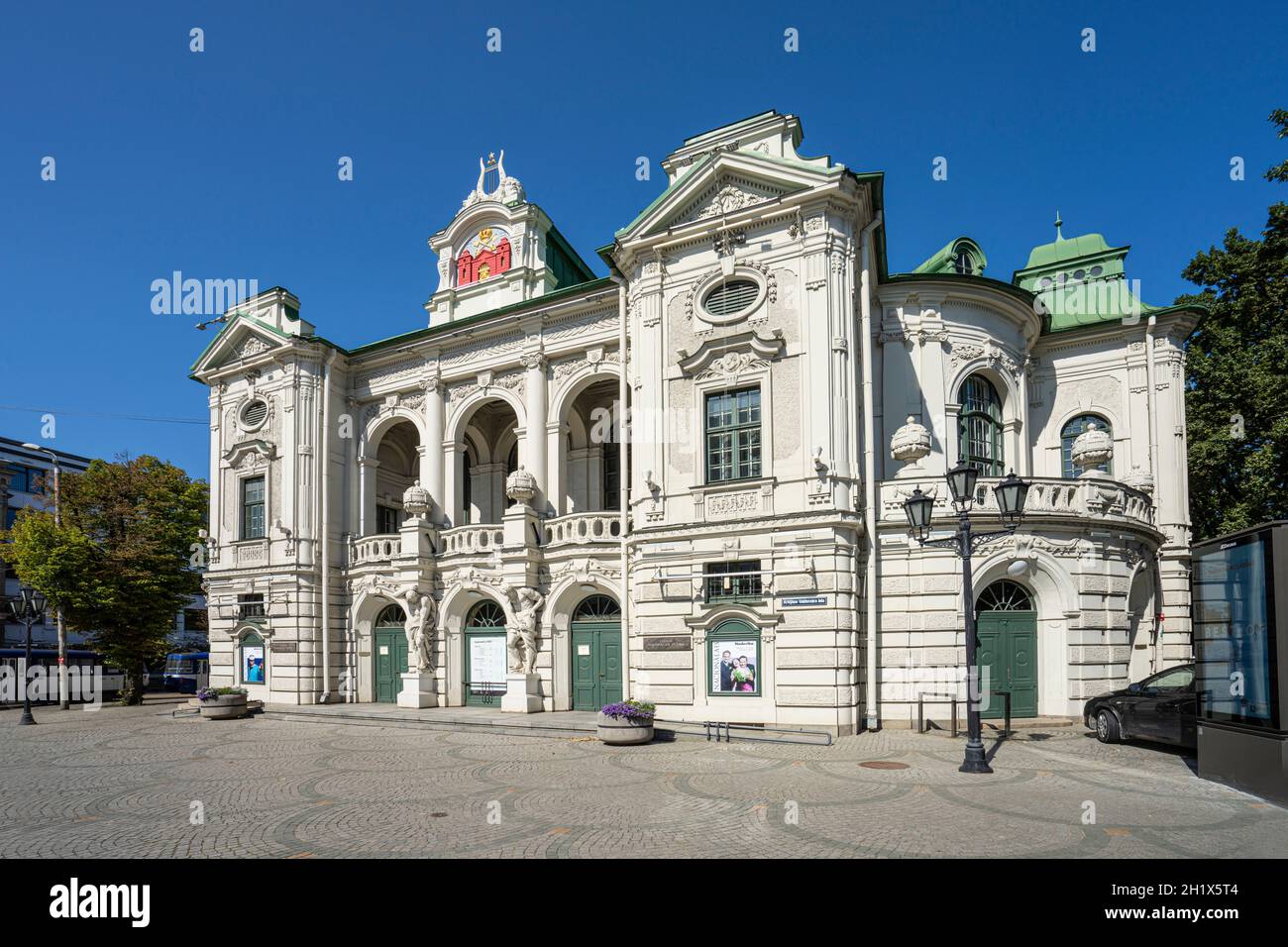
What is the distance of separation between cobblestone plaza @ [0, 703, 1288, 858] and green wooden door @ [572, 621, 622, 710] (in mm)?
4284

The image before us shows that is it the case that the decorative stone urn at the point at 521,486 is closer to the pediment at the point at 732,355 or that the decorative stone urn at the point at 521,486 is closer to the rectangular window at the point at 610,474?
the rectangular window at the point at 610,474

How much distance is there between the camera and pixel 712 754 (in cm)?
1495

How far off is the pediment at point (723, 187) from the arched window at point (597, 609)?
9.16m

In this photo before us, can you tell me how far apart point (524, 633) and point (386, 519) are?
32.8 feet

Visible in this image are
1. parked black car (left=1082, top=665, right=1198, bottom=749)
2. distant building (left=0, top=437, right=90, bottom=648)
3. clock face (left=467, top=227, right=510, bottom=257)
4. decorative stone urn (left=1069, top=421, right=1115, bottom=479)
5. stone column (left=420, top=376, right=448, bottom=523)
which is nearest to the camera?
parked black car (left=1082, top=665, right=1198, bottom=749)

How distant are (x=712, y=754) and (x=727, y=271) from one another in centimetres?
1069

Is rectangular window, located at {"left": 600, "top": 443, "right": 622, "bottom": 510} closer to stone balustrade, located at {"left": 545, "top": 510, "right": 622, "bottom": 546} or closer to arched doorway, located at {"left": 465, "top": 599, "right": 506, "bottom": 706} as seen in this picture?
stone balustrade, located at {"left": 545, "top": 510, "right": 622, "bottom": 546}

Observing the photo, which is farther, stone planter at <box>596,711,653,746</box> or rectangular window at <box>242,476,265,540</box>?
Result: rectangular window at <box>242,476,265,540</box>

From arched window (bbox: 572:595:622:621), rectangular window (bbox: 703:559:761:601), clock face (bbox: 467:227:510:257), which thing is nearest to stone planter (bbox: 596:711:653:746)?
rectangular window (bbox: 703:559:761:601)

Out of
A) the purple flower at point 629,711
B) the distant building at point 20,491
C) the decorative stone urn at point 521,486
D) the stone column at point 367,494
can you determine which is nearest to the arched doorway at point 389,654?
the stone column at point 367,494

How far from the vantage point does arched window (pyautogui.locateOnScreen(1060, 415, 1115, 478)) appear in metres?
23.7

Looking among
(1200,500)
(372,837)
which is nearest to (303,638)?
(372,837)
